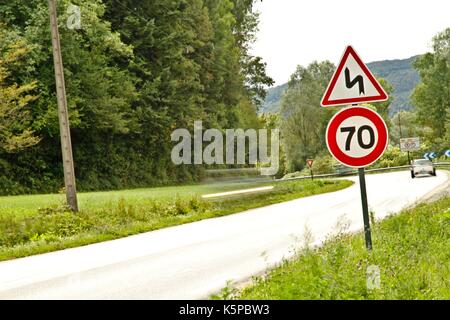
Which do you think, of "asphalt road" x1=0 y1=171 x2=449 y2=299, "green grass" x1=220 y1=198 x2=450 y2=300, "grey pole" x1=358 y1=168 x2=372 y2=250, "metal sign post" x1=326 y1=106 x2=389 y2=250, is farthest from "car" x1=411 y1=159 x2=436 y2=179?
"metal sign post" x1=326 y1=106 x2=389 y2=250

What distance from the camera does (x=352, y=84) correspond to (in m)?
8.10

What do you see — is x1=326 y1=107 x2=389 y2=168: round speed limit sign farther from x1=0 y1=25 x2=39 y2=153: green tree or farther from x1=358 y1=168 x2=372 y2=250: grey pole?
x1=0 y1=25 x2=39 y2=153: green tree

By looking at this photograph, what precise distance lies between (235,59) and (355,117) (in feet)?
177

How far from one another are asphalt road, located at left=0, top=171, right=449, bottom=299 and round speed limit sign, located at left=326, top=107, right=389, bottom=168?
1.62 meters

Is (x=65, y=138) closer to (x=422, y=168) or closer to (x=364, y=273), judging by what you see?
(x=364, y=273)

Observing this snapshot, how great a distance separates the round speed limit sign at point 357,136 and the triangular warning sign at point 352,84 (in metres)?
0.28

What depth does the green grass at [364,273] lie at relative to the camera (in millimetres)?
6133

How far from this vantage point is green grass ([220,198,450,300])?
20.1 ft

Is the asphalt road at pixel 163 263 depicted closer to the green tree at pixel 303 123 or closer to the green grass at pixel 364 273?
the green grass at pixel 364 273

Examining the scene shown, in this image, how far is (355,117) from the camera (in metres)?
7.85

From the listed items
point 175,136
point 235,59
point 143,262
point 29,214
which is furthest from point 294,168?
point 143,262

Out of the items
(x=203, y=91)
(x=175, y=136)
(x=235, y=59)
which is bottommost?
(x=175, y=136)

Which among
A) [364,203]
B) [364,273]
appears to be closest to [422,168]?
[364,203]
